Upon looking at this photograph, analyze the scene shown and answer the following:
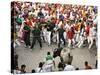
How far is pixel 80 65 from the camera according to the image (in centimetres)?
219

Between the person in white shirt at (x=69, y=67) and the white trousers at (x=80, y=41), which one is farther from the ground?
the white trousers at (x=80, y=41)

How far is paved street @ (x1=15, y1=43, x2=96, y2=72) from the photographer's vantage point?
199 centimetres

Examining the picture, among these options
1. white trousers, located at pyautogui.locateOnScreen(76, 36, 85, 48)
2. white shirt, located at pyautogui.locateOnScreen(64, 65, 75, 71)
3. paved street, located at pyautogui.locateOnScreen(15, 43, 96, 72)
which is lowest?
white shirt, located at pyautogui.locateOnScreen(64, 65, 75, 71)

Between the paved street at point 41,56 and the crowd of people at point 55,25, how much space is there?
0.12 feet

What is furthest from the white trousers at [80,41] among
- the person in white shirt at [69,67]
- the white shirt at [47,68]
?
the white shirt at [47,68]

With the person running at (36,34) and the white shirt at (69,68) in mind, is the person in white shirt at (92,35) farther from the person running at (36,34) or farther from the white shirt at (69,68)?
the person running at (36,34)

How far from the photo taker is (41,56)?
2059 millimetres

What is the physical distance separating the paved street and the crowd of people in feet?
0.12

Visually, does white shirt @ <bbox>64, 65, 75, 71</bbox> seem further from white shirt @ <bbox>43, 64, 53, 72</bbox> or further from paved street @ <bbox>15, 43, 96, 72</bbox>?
white shirt @ <bbox>43, 64, 53, 72</bbox>

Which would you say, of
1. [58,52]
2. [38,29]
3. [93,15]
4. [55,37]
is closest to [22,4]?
[38,29]

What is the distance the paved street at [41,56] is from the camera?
1986 mm

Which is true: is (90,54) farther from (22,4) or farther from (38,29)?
(22,4)

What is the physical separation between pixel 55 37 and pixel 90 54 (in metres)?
0.44

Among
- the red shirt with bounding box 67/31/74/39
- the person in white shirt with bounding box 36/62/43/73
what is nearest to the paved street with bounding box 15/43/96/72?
the person in white shirt with bounding box 36/62/43/73
